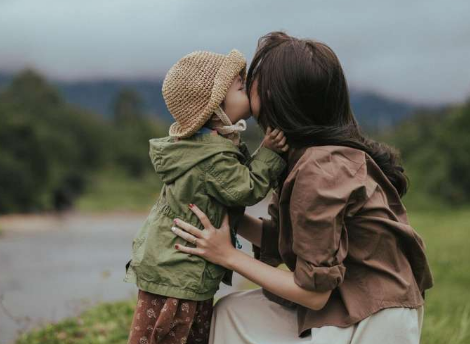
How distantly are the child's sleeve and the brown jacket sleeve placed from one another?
0.20 metres

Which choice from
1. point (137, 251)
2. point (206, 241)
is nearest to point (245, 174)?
point (206, 241)

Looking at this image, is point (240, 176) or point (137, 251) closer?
point (240, 176)

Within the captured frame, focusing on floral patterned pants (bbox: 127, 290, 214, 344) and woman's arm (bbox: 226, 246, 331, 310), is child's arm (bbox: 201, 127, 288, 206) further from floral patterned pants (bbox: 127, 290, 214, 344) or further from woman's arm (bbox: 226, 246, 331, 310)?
floral patterned pants (bbox: 127, 290, 214, 344)

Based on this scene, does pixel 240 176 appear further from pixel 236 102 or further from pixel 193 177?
pixel 236 102

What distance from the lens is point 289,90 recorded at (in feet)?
7.59

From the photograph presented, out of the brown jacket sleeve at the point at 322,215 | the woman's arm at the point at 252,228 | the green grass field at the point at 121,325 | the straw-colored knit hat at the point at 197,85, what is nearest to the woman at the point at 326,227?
the brown jacket sleeve at the point at 322,215

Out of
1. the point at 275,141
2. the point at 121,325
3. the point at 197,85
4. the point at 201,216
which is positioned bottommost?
the point at 121,325

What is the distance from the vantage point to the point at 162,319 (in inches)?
95.3

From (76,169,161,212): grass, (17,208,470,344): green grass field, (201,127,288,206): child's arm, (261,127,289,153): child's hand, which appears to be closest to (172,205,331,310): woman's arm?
(201,127,288,206): child's arm

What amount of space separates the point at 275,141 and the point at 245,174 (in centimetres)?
17

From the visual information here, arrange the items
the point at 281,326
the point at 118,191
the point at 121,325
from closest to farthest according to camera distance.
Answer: the point at 281,326 < the point at 121,325 < the point at 118,191

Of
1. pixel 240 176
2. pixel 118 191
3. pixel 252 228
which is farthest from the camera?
pixel 118 191

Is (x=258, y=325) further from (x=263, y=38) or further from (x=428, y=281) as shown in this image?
(x=263, y=38)

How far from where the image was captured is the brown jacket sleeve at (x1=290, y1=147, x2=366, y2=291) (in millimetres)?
2139
